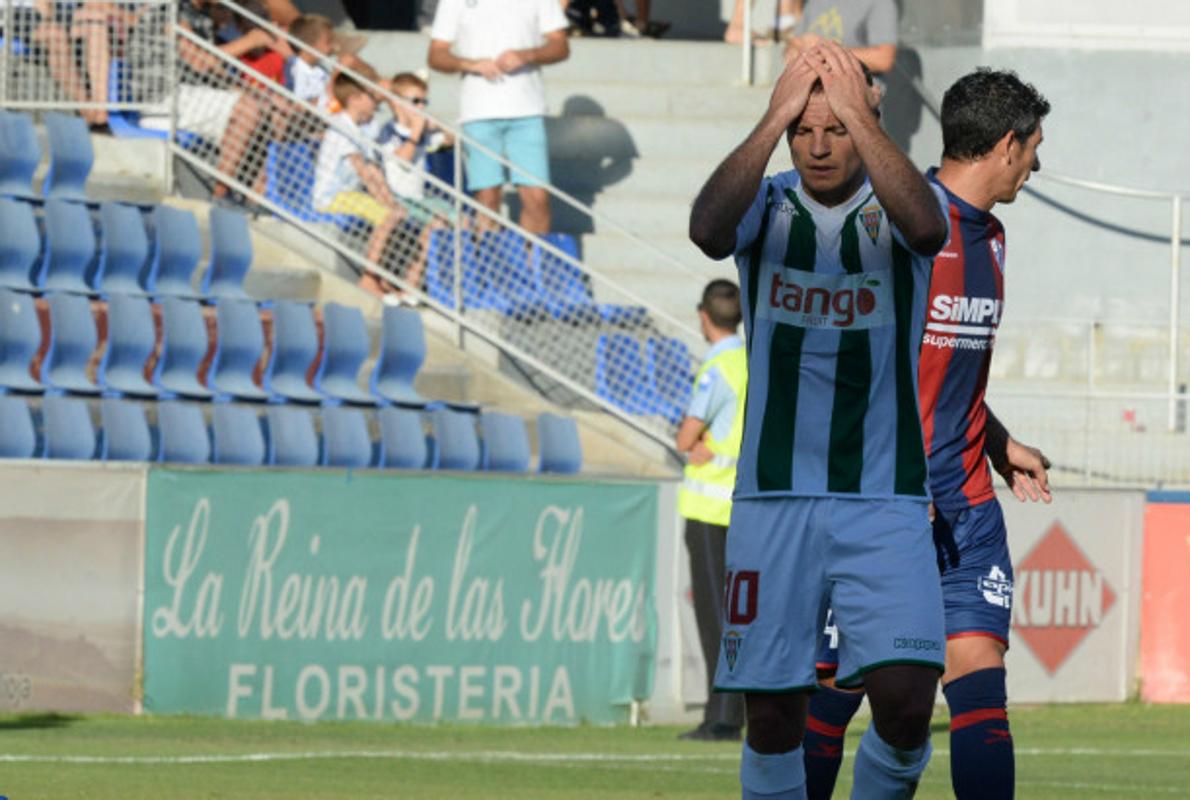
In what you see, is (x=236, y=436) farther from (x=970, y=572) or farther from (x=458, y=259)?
(x=970, y=572)

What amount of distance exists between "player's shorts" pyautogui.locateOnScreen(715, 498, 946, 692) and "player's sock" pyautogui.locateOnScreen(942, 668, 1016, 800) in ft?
2.14

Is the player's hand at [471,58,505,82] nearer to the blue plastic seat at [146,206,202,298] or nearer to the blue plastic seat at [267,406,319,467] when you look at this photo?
the blue plastic seat at [146,206,202,298]

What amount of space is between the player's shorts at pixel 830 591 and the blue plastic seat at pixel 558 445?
27.8 feet

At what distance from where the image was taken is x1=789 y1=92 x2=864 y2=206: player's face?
19.2ft

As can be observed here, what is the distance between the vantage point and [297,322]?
14656 mm

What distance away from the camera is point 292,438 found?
13.8 metres

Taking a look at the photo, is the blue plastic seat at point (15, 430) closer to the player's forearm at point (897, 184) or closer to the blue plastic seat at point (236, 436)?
the blue plastic seat at point (236, 436)

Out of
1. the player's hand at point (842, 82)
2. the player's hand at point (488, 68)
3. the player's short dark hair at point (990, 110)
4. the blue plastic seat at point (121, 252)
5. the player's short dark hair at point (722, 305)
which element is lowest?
the blue plastic seat at point (121, 252)

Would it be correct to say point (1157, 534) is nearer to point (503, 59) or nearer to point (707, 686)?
point (707, 686)

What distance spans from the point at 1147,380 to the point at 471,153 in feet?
15.2

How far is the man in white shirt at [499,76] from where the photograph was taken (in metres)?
16.7

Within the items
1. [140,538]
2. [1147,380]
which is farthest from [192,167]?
[1147,380]

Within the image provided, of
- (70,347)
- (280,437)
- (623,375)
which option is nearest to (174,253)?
(70,347)

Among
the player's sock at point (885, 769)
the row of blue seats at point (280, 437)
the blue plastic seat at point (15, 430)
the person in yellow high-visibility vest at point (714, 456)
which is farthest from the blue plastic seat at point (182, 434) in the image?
the player's sock at point (885, 769)
